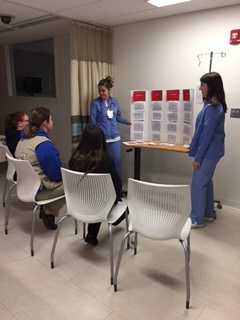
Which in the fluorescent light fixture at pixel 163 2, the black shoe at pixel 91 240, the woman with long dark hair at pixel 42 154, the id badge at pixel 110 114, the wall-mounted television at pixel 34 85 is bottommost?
the black shoe at pixel 91 240

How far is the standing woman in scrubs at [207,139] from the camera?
2.57 metres

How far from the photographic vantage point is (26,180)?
95.5 inches

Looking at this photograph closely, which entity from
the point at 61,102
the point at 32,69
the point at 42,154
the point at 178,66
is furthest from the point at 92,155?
the point at 32,69

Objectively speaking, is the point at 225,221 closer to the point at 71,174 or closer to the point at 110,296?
the point at 110,296

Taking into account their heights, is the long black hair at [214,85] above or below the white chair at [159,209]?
above

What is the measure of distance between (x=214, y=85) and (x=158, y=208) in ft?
4.78

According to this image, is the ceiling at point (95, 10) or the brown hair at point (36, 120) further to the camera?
the ceiling at point (95, 10)

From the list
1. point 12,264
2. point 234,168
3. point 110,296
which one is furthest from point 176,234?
point 234,168

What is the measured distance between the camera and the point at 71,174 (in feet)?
6.34

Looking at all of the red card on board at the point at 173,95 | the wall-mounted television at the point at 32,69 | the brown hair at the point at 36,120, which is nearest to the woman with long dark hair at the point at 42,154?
the brown hair at the point at 36,120

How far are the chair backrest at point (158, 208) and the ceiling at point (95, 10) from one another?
6.73ft

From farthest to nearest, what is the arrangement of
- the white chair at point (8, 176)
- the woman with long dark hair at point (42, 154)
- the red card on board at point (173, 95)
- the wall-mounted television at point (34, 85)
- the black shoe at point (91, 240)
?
the wall-mounted television at point (34, 85)
the red card on board at point (173, 95)
the white chair at point (8, 176)
the black shoe at point (91, 240)
the woman with long dark hair at point (42, 154)

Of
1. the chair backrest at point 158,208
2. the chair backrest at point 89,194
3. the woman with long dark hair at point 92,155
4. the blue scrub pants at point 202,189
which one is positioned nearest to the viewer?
the chair backrest at point 158,208

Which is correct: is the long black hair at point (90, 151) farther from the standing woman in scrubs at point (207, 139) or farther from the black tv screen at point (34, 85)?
the black tv screen at point (34, 85)
